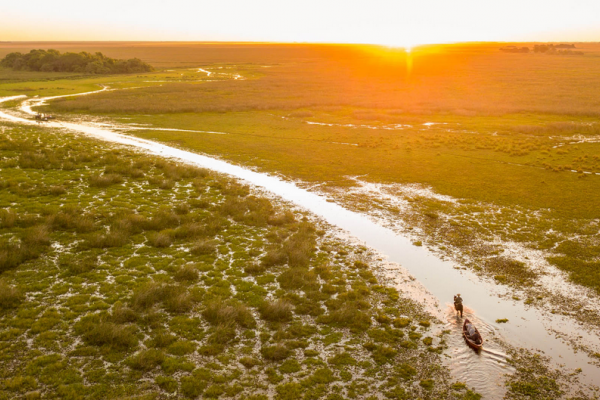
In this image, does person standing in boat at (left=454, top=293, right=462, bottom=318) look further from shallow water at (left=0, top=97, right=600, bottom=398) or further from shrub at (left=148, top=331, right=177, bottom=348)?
shrub at (left=148, top=331, right=177, bottom=348)

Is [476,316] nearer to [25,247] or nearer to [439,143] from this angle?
[25,247]

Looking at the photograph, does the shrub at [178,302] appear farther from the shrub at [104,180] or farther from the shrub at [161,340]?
the shrub at [104,180]

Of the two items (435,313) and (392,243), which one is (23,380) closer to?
(435,313)

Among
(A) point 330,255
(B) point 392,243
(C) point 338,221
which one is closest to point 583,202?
(B) point 392,243

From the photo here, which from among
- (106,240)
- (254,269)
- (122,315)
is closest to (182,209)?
(106,240)

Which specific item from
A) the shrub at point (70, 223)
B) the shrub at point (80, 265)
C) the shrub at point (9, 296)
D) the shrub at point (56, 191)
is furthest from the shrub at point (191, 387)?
the shrub at point (56, 191)
